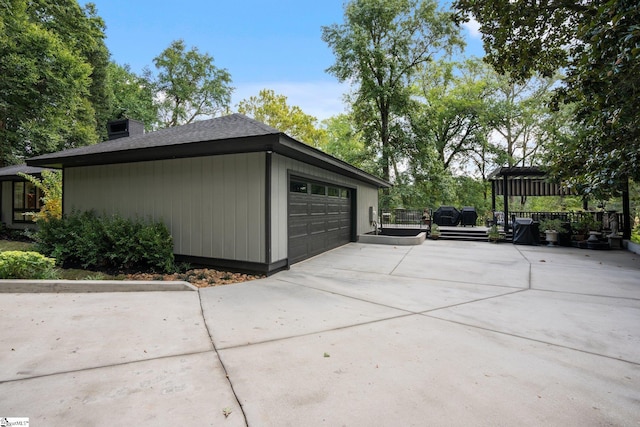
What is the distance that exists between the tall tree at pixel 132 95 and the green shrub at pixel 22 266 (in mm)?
22440

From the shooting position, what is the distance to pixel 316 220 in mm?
7992

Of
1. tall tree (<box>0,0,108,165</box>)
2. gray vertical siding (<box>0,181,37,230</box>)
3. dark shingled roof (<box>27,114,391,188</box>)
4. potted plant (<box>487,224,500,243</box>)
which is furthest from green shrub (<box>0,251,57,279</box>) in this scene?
potted plant (<box>487,224,500,243</box>)

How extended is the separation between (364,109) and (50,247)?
1807cm

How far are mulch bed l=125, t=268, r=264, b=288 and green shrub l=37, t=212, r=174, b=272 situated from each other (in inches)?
12.8

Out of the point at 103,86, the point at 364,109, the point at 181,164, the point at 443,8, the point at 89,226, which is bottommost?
the point at 89,226

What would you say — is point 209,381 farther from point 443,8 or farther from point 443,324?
point 443,8

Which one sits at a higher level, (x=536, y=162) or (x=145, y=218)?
(x=536, y=162)

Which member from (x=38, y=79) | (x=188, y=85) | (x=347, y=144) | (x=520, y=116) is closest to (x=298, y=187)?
(x=38, y=79)

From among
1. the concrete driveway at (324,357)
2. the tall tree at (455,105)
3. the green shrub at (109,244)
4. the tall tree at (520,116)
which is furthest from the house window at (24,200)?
the tall tree at (520,116)

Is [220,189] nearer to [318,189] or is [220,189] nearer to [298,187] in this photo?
[298,187]

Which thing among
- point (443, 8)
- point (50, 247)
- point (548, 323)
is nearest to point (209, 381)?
point (548, 323)

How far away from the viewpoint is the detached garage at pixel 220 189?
562cm

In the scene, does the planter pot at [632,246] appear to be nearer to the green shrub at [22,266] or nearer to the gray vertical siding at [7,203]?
the green shrub at [22,266]

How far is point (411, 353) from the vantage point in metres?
2.63
